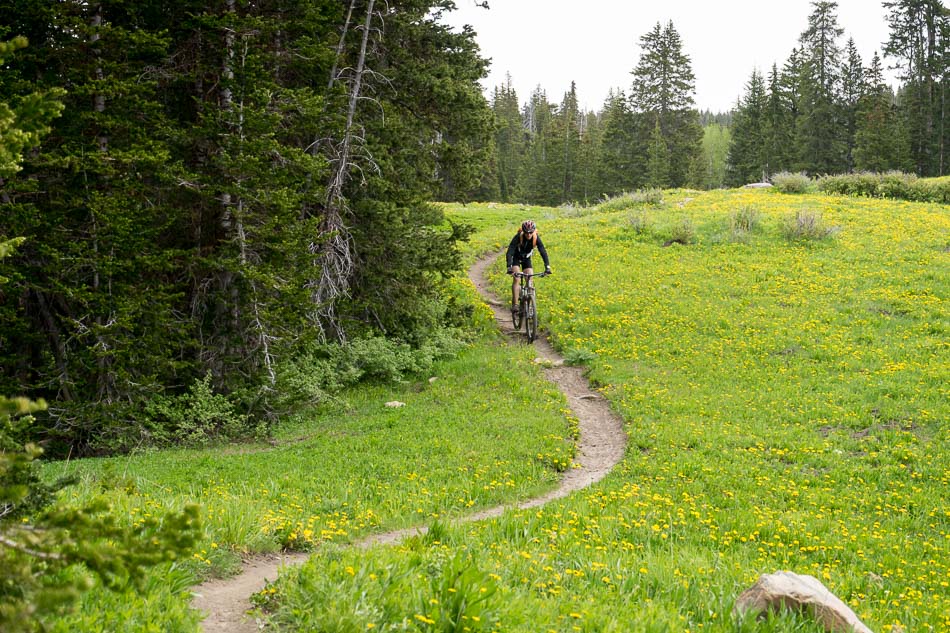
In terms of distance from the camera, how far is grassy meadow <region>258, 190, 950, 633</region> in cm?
432

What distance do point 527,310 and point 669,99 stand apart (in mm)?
58713

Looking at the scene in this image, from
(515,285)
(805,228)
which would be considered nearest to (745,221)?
(805,228)

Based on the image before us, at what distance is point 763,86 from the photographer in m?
70.2

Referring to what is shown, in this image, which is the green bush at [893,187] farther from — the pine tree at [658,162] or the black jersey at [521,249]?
the black jersey at [521,249]

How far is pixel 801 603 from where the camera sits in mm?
4574

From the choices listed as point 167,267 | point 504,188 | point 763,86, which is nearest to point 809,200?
point 167,267

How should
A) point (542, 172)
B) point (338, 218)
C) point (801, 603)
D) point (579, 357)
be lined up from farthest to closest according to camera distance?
1. point (542, 172)
2. point (579, 357)
3. point (338, 218)
4. point (801, 603)

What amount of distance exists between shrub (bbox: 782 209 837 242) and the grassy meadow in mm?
79

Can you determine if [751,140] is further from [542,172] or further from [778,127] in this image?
[542,172]

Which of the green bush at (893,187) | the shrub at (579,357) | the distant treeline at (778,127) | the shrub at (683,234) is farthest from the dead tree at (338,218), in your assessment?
the distant treeline at (778,127)

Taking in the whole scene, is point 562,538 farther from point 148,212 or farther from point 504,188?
point 504,188

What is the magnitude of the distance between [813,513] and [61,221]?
12.1 meters

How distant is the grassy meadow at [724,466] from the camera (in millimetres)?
4324

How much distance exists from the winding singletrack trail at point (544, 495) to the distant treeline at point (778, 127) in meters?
49.6
